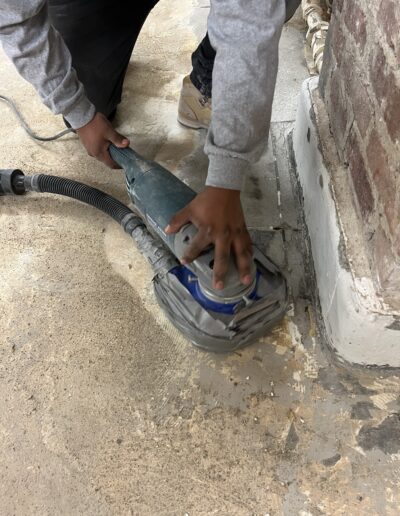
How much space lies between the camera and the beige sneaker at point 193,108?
141 cm

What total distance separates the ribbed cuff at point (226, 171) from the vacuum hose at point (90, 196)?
27cm

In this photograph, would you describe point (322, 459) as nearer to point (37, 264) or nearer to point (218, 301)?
point (218, 301)

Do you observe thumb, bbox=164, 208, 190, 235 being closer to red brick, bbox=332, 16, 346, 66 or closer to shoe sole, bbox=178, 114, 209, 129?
red brick, bbox=332, 16, 346, 66

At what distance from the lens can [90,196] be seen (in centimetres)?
122

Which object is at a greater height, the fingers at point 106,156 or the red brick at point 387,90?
the red brick at point 387,90

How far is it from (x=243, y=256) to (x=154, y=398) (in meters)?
0.36

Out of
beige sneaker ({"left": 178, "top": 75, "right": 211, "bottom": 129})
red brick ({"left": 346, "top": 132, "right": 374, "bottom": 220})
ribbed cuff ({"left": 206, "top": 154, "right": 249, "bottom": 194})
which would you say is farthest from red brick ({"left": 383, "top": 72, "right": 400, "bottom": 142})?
beige sneaker ({"left": 178, "top": 75, "right": 211, "bottom": 129})

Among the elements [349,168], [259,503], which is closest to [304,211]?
[349,168]

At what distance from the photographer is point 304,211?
3.97 feet

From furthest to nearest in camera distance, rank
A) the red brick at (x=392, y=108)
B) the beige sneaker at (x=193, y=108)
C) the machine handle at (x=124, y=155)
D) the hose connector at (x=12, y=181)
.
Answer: the beige sneaker at (x=193, y=108)
the hose connector at (x=12, y=181)
the machine handle at (x=124, y=155)
the red brick at (x=392, y=108)

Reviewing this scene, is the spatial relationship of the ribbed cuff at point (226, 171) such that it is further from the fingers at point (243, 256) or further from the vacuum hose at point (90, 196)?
the vacuum hose at point (90, 196)

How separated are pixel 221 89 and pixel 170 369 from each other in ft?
1.89

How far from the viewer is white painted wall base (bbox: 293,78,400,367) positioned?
0.83 meters

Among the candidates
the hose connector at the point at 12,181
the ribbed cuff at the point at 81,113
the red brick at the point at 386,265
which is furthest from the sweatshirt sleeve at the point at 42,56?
the red brick at the point at 386,265
